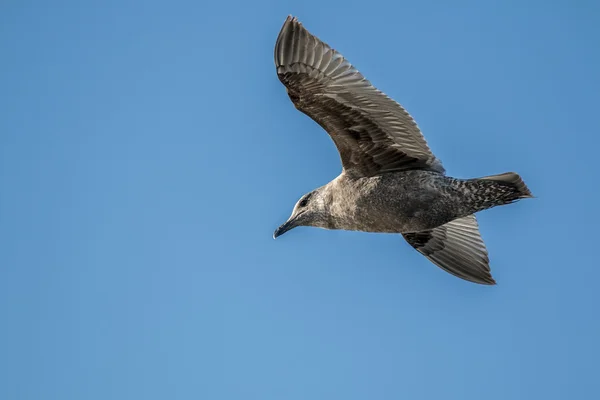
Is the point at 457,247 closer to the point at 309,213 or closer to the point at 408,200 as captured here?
the point at 408,200

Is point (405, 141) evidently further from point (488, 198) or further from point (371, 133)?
point (488, 198)

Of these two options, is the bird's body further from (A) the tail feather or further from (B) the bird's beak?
(B) the bird's beak

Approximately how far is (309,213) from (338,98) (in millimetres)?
2028

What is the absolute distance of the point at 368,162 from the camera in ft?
38.7

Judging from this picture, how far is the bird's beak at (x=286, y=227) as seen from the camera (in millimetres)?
12773

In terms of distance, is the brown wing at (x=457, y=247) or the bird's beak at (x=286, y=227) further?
the brown wing at (x=457, y=247)

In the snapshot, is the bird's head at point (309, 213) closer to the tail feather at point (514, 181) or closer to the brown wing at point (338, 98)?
the brown wing at point (338, 98)

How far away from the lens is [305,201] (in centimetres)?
1275

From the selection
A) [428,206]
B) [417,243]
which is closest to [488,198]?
Result: [428,206]

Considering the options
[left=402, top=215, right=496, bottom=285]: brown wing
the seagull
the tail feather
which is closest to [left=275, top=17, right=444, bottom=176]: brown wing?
the seagull

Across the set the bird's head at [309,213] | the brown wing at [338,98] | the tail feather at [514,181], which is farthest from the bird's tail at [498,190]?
the bird's head at [309,213]

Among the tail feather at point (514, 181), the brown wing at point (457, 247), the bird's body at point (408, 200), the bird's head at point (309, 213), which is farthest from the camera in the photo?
the brown wing at point (457, 247)

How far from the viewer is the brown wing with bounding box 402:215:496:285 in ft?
44.2

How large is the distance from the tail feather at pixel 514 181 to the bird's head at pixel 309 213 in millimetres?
2349
